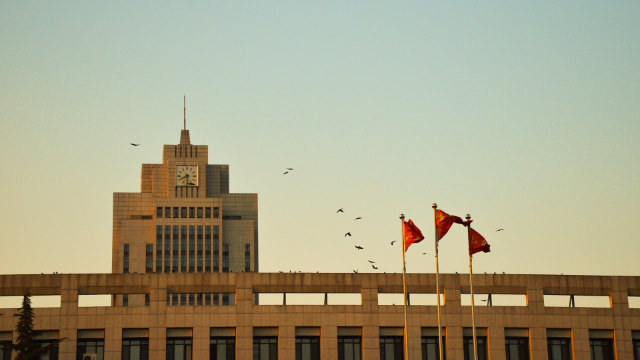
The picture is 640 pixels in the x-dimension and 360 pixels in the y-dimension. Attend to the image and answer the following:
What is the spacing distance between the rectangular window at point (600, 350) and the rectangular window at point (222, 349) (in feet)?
91.3

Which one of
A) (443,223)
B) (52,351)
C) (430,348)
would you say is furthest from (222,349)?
(443,223)

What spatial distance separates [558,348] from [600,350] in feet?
11.4

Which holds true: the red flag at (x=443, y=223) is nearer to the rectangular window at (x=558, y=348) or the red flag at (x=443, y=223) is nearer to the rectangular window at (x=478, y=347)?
the rectangular window at (x=478, y=347)

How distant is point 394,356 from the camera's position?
84000 mm

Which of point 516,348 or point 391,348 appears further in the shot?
point 516,348

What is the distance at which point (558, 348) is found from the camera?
85.4 metres

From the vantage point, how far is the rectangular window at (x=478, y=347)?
277ft

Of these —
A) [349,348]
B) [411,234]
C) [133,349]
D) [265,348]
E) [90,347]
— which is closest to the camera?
[411,234]

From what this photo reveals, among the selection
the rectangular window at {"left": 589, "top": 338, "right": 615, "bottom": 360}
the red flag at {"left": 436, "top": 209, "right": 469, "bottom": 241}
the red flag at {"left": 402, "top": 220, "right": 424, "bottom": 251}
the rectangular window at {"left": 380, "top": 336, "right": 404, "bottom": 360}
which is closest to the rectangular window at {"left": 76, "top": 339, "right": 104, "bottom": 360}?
the rectangular window at {"left": 380, "top": 336, "right": 404, "bottom": 360}

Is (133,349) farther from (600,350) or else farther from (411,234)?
(600,350)

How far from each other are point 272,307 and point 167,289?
8033mm

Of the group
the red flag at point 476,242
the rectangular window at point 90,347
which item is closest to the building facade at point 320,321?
the rectangular window at point 90,347

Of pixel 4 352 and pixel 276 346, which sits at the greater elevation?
pixel 276 346

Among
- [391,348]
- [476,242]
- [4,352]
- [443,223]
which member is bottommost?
[4,352]
